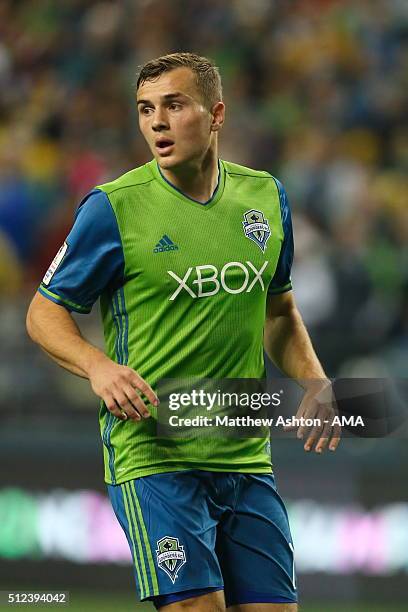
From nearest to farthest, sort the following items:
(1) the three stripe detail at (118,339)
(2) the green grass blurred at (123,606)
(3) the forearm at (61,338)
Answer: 1. (3) the forearm at (61,338)
2. (1) the three stripe detail at (118,339)
3. (2) the green grass blurred at (123,606)

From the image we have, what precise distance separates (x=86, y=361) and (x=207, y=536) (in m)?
0.69

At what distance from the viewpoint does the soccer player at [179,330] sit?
381 cm

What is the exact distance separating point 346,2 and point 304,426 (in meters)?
8.94

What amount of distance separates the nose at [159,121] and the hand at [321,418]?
102 centimetres

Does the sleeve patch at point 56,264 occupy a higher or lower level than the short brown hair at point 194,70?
lower

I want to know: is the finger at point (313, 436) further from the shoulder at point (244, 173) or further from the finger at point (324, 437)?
the shoulder at point (244, 173)

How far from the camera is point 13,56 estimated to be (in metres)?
12.1

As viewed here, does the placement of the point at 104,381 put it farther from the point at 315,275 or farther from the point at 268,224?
the point at 315,275

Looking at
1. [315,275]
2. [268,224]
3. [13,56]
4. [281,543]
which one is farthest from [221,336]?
[13,56]

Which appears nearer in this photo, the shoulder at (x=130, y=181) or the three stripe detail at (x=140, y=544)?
the three stripe detail at (x=140, y=544)

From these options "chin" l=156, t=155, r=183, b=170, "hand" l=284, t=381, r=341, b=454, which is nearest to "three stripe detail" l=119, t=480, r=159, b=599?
"hand" l=284, t=381, r=341, b=454

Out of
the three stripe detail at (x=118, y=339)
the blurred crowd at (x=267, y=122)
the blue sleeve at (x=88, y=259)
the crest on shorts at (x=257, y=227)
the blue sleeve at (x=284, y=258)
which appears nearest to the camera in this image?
the blue sleeve at (x=88, y=259)

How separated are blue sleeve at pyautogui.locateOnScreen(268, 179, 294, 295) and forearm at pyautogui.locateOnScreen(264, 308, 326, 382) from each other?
0.13 metres

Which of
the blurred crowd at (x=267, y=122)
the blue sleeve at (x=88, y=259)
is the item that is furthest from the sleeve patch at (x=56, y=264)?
the blurred crowd at (x=267, y=122)
